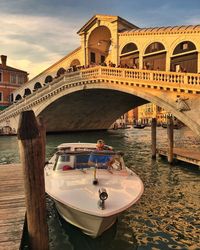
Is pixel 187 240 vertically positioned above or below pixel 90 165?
below

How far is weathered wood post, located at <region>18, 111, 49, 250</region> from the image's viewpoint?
4.95 m

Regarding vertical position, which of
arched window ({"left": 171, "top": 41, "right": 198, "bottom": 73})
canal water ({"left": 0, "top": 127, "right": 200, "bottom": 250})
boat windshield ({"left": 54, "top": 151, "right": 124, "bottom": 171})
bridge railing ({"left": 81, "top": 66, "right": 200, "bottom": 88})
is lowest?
canal water ({"left": 0, "top": 127, "right": 200, "bottom": 250})

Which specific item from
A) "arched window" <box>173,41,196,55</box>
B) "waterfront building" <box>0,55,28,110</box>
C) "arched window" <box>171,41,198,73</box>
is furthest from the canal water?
"waterfront building" <box>0,55,28,110</box>

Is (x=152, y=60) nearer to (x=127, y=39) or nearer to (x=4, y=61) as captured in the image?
(x=127, y=39)

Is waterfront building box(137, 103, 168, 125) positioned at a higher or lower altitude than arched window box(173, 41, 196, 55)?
lower

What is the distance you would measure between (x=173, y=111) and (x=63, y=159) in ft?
33.7

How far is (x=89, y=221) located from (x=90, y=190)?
715 millimetres

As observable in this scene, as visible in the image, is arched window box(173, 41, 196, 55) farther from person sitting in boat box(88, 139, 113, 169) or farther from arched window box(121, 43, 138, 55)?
person sitting in boat box(88, 139, 113, 169)

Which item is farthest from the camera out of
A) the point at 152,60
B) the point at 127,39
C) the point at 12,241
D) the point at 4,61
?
the point at 4,61

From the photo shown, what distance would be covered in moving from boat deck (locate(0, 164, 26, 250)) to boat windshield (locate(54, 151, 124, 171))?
1249 mm

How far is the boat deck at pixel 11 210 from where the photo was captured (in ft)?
15.8

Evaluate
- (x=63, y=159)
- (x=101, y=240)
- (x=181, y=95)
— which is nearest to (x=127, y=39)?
(x=181, y=95)

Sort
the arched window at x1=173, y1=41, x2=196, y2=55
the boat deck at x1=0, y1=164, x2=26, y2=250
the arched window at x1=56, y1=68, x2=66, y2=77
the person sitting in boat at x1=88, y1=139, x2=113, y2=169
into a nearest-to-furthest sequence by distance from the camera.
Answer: the boat deck at x1=0, y1=164, x2=26, y2=250
the person sitting in boat at x1=88, y1=139, x2=113, y2=169
the arched window at x1=173, y1=41, x2=196, y2=55
the arched window at x1=56, y1=68, x2=66, y2=77

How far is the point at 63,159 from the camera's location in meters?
7.46
